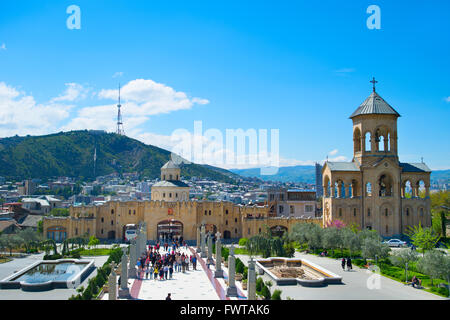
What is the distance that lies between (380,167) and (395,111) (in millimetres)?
6688

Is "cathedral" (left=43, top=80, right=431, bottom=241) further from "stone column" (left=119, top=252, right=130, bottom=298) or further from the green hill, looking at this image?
the green hill

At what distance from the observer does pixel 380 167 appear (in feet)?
155

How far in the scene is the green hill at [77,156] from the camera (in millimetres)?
137625

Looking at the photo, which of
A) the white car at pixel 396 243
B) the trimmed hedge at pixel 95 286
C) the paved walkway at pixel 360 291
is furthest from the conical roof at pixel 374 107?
the trimmed hedge at pixel 95 286

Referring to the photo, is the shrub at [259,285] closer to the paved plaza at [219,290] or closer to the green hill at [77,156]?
the paved plaza at [219,290]

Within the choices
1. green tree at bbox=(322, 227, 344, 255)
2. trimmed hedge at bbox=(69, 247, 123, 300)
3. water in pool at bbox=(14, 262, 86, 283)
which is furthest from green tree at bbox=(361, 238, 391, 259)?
water in pool at bbox=(14, 262, 86, 283)

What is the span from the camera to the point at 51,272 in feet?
98.0

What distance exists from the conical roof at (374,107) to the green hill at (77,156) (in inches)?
4616

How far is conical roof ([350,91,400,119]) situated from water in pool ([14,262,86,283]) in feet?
111

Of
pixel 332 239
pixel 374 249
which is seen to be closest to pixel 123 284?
pixel 374 249

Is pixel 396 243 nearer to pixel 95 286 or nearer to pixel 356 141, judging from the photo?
pixel 356 141

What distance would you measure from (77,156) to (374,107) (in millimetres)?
127014

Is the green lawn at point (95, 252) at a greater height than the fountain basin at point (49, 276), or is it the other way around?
the fountain basin at point (49, 276)

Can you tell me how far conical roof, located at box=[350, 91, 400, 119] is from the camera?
47.5 meters
